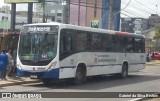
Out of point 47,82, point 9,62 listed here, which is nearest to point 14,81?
point 9,62

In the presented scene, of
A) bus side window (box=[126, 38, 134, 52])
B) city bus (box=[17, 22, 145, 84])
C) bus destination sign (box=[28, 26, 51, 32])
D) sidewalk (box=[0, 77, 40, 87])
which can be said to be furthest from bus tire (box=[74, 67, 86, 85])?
bus side window (box=[126, 38, 134, 52])

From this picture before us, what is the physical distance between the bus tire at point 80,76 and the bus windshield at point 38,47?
2.19 metres

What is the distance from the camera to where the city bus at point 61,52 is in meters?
19.9

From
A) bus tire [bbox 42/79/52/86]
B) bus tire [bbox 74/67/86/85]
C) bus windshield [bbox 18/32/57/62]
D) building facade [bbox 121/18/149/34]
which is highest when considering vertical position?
building facade [bbox 121/18/149/34]

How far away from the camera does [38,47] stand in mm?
20219

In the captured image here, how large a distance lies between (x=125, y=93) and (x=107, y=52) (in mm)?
6995

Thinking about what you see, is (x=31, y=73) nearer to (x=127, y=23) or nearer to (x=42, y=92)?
(x=42, y=92)

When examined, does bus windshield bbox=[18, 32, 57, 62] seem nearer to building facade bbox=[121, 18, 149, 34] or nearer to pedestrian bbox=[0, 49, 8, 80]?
pedestrian bbox=[0, 49, 8, 80]

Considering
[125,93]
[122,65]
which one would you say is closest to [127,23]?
[122,65]

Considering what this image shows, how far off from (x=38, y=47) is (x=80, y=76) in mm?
2859

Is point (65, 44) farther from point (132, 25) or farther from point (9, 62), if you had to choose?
point (132, 25)

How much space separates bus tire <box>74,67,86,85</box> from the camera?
21547 millimetres

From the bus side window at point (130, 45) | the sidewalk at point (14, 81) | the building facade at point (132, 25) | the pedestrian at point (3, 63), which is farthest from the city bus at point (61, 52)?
the building facade at point (132, 25)

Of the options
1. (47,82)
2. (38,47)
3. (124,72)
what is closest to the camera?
(38,47)
